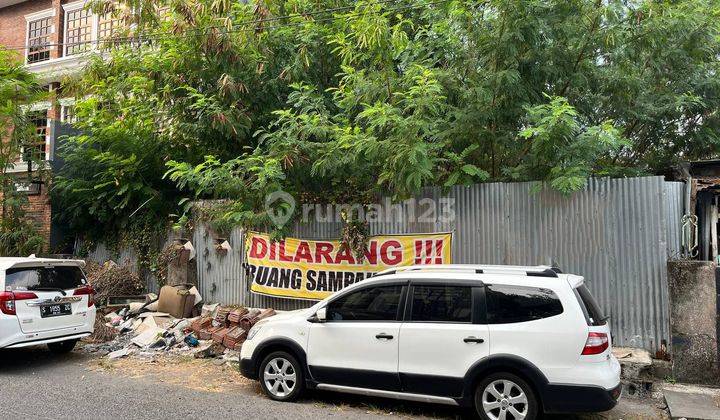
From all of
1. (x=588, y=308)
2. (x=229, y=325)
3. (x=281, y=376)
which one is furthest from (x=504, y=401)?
(x=229, y=325)

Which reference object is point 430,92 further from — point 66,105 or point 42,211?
point 66,105

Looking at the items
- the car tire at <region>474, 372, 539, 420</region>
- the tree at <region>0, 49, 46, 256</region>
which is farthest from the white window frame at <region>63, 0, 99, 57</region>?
the car tire at <region>474, 372, 539, 420</region>

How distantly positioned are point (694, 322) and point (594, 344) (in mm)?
2849

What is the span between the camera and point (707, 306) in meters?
Result: 6.77

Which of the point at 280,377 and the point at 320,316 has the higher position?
the point at 320,316

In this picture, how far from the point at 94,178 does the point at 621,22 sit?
38.7 ft

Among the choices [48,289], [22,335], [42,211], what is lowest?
[22,335]

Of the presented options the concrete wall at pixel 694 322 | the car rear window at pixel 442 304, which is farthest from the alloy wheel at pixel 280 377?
the concrete wall at pixel 694 322

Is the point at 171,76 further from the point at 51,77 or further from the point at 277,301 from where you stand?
the point at 51,77

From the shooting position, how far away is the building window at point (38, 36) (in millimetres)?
19188

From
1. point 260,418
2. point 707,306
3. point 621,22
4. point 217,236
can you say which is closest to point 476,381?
point 260,418

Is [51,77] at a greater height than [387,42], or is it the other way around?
[51,77]

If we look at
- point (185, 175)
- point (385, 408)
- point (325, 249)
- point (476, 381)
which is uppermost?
point (185, 175)

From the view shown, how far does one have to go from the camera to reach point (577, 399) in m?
4.95
